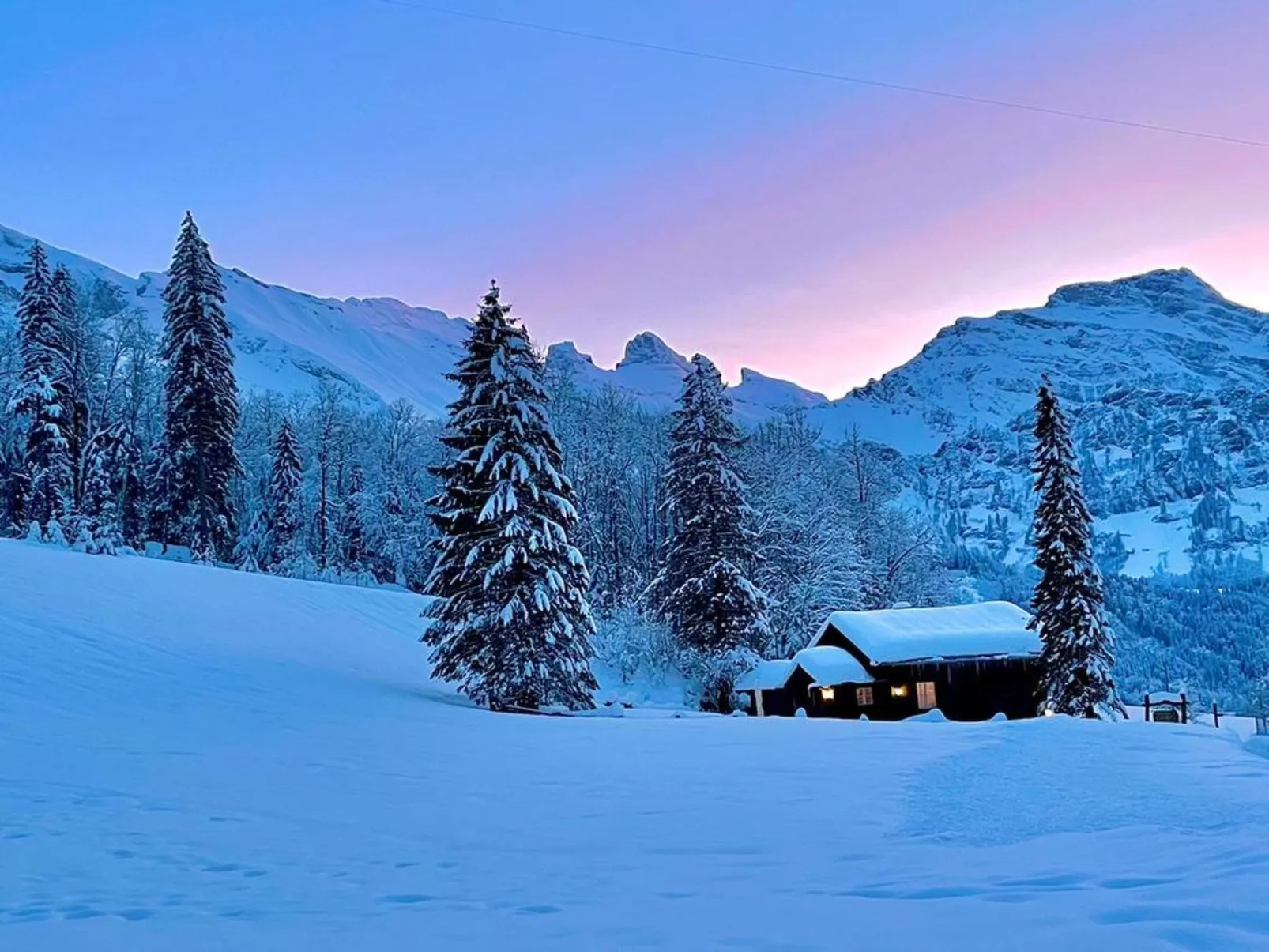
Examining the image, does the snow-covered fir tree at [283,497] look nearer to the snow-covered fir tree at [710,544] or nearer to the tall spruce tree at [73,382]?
the tall spruce tree at [73,382]

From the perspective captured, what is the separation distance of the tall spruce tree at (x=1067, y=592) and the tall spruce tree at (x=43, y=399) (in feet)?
122

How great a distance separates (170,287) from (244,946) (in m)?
41.5

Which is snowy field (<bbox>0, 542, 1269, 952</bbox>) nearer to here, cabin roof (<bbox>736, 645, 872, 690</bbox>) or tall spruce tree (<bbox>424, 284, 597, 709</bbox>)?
tall spruce tree (<bbox>424, 284, 597, 709</bbox>)

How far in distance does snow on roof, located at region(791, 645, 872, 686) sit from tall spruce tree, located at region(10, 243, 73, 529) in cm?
3053

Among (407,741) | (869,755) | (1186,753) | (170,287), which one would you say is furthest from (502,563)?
(170,287)

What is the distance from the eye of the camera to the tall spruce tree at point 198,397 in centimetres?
3853

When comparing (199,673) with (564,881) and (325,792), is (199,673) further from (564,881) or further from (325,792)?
(564,881)

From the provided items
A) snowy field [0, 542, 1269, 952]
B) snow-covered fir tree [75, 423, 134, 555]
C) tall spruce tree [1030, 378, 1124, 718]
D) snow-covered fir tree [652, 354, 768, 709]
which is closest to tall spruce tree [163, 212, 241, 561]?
snow-covered fir tree [75, 423, 134, 555]

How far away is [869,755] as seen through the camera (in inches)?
452

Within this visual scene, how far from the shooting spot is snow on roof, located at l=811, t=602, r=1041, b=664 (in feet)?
112

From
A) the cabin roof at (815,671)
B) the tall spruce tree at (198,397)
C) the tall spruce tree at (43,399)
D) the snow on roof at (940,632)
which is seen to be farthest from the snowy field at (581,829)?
the tall spruce tree at (43,399)

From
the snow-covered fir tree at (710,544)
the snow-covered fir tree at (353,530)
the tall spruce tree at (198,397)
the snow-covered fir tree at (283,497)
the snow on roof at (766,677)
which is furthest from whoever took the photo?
the snow-covered fir tree at (353,530)

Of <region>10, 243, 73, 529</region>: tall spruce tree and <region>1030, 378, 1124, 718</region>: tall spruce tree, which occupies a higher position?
<region>10, 243, 73, 529</region>: tall spruce tree

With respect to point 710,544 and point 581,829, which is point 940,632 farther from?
point 581,829
